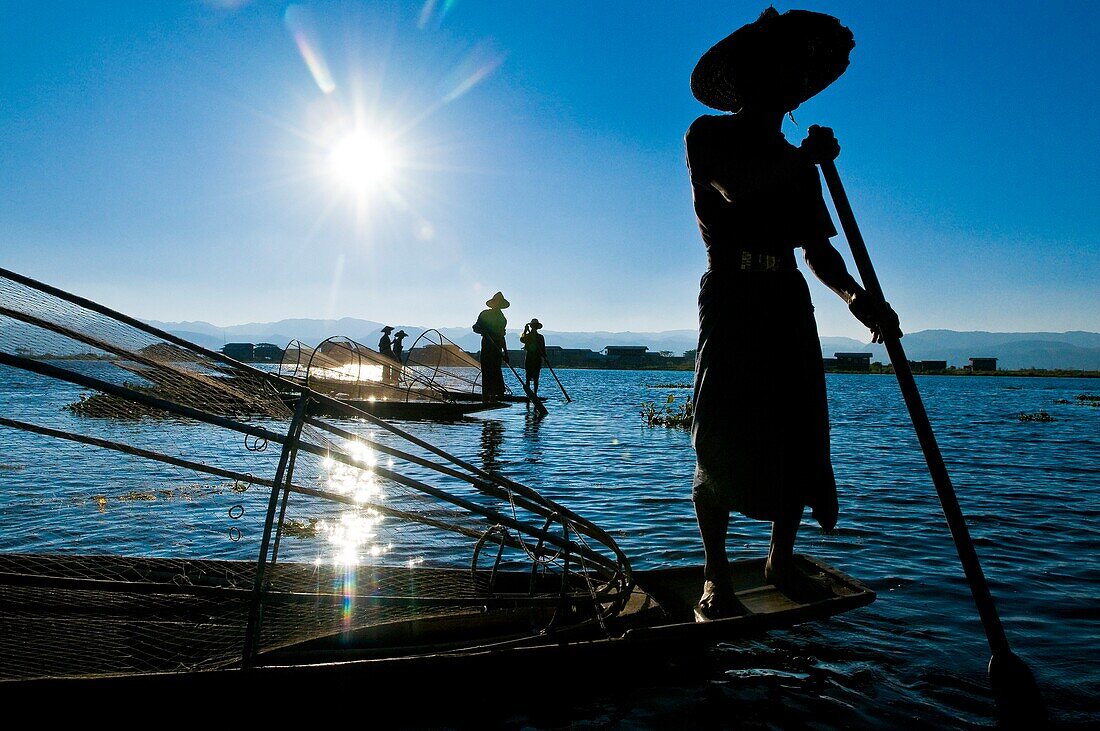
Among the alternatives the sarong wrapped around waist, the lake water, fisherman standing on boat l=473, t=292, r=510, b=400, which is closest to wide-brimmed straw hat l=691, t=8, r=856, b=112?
the sarong wrapped around waist

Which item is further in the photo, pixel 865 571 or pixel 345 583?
pixel 865 571

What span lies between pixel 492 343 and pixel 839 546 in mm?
13417

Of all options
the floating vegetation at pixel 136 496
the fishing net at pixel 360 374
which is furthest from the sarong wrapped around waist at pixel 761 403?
the fishing net at pixel 360 374

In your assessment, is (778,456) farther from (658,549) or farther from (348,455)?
(658,549)

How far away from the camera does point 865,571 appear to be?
4.93 meters

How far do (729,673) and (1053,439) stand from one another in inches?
650

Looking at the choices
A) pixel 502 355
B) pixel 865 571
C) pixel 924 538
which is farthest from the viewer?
pixel 502 355

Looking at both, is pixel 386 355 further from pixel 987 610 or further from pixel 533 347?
pixel 987 610

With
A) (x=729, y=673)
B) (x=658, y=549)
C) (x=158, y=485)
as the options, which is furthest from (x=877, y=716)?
(x=158, y=485)

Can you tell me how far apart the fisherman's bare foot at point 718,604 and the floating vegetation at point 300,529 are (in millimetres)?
3553

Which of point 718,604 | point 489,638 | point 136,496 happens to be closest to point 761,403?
point 718,604

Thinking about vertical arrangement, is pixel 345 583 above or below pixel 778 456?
below

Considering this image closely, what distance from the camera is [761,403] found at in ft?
10.3

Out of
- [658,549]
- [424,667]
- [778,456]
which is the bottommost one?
[658,549]
